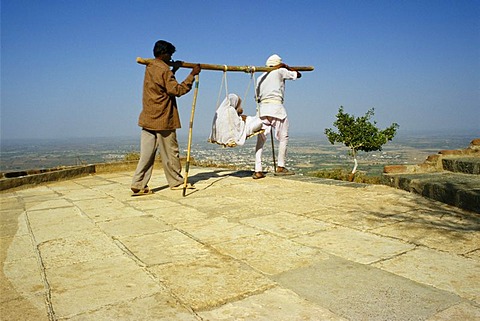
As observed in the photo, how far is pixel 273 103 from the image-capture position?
22.4ft

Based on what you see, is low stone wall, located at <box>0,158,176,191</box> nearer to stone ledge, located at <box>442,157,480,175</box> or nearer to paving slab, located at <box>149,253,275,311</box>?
paving slab, located at <box>149,253,275,311</box>

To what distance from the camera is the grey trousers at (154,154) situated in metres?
5.44

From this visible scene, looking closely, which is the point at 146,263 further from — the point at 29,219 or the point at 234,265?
the point at 29,219

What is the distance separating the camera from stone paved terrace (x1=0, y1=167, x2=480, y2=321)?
1.79 metres

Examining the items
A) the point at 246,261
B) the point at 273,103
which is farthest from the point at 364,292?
the point at 273,103

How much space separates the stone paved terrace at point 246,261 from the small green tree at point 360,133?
494 inches

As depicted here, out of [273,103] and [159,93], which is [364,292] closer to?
[159,93]

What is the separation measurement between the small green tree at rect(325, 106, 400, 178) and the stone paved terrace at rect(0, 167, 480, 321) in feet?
41.2

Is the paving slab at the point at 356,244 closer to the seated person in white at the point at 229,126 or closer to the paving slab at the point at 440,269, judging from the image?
the paving slab at the point at 440,269

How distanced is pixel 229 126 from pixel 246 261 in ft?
13.3

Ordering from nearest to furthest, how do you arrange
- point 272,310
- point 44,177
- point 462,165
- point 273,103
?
point 272,310
point 462,165
point 273,103
point 44,177

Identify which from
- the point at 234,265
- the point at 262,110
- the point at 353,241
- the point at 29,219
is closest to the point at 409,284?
the point at 353,241

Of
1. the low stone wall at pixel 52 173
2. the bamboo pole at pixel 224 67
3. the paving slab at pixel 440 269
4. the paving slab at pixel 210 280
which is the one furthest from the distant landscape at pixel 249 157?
the paving slab at pixel 210 280

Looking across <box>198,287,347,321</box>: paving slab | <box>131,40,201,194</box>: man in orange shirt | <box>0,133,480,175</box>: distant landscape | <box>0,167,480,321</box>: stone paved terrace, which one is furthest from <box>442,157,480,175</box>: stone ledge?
<box>198,287,347,321</box>: paving slab
